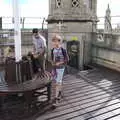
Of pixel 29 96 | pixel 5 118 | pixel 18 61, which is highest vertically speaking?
pixel 18 61

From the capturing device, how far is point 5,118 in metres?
3.48

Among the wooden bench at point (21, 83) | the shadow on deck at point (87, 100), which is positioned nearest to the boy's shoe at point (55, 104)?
the shadow on deck at point (87, 100)

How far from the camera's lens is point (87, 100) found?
4.28 metres

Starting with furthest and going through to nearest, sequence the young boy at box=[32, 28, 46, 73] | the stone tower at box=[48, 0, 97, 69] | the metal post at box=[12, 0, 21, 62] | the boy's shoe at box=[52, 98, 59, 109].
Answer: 1. the stone tower at box=[48, 0, 97, 69]
2. the young boy at box=[32, 28, 46, 73]
3. the boy's shoe at box=[52, 98, 59, 109]
4. the metal post at box=[12, 0, 21, 62]

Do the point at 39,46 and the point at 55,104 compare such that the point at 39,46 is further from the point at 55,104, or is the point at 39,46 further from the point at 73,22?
the point at 73,22

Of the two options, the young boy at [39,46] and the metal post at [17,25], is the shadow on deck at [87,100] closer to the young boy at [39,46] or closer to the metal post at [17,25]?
the young boy at [39,46]

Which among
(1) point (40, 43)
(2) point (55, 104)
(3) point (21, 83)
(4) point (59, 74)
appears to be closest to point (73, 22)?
(1) point (40, 43)

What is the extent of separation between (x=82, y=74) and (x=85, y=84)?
1.03 metres

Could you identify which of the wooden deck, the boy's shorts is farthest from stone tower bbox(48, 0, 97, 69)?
the boy's shorts

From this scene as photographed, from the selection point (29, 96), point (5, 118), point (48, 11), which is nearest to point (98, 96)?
point (29, 96)

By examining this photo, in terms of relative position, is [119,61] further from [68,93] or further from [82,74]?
[68,93]

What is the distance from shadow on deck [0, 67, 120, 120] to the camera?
11.8 feet

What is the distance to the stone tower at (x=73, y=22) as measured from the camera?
7.18 meters

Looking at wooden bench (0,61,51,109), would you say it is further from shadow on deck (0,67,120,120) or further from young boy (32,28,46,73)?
young boy (32,28,46,73)
